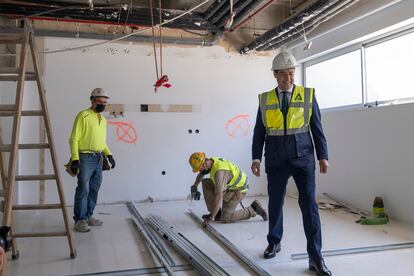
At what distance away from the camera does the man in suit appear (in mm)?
2527

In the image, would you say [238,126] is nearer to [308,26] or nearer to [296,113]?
[308,26]

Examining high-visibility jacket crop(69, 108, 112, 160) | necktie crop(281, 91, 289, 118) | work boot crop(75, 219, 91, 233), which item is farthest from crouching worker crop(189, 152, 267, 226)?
necktie crop(281, 91, 289, 118)

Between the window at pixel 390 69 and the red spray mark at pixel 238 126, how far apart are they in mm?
1826

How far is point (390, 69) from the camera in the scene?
432 cm

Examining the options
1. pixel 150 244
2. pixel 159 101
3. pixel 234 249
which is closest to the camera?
pixel 234 249

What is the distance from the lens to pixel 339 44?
4.86 metres

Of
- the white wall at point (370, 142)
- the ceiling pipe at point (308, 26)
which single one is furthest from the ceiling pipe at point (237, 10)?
the white wall at point (370, 142)

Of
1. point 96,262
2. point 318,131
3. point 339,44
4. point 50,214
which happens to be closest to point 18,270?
point 96,262

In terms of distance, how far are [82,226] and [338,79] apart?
381 cm

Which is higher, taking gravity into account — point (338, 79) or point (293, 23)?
point (293, 23)

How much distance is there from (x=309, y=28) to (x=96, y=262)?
351cm

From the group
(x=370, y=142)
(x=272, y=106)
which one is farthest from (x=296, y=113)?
(x=370, y=142)

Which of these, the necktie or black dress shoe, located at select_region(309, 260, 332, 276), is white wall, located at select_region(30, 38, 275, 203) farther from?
black dress shoe, located at select_region(309, 260, 332, 276)

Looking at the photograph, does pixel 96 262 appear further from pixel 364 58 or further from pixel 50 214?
pixel 364 58
